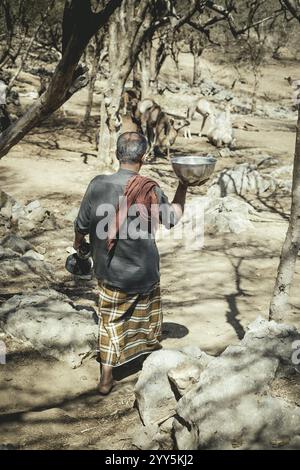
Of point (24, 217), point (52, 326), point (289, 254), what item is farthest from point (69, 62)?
point (24, 217)

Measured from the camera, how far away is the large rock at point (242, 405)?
2.22 metres

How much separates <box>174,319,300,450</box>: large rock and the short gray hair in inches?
49.1

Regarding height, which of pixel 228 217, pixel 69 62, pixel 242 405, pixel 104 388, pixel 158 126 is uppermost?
pixel 69 62

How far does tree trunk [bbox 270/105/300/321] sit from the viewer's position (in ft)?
9.74

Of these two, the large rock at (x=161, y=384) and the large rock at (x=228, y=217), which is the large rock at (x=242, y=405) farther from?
the large rock at (x=228, y=217)

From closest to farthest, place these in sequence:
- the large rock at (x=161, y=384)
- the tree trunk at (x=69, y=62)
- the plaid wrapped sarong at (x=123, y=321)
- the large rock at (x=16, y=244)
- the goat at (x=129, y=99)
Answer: the tree trunk at (x=69, y=62)
the large rock at (x=161, y=384)
the plaid wrapped sarong at (x=123, y=321)
the large rock at (x=16, y=244)
the goat at (x=129, y=99)

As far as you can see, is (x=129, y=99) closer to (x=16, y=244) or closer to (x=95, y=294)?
(x=16, y=244)

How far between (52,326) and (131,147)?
1559 mm

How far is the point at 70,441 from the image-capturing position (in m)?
2.70

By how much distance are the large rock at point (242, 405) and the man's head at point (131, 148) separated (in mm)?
1239

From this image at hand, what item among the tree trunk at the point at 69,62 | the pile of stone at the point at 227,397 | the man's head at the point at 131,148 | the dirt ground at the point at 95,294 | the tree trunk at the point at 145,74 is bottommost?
the dirt ground at the point at 95,294

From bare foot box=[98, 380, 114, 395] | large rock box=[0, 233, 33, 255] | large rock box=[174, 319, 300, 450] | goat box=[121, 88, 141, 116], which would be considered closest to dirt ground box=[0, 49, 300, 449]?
bare foot box=[98, 380, 114, 395]

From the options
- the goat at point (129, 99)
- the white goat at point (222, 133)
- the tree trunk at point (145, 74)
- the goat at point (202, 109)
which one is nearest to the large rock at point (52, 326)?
the goat at point (129, 99)

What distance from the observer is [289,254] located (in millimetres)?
3133
